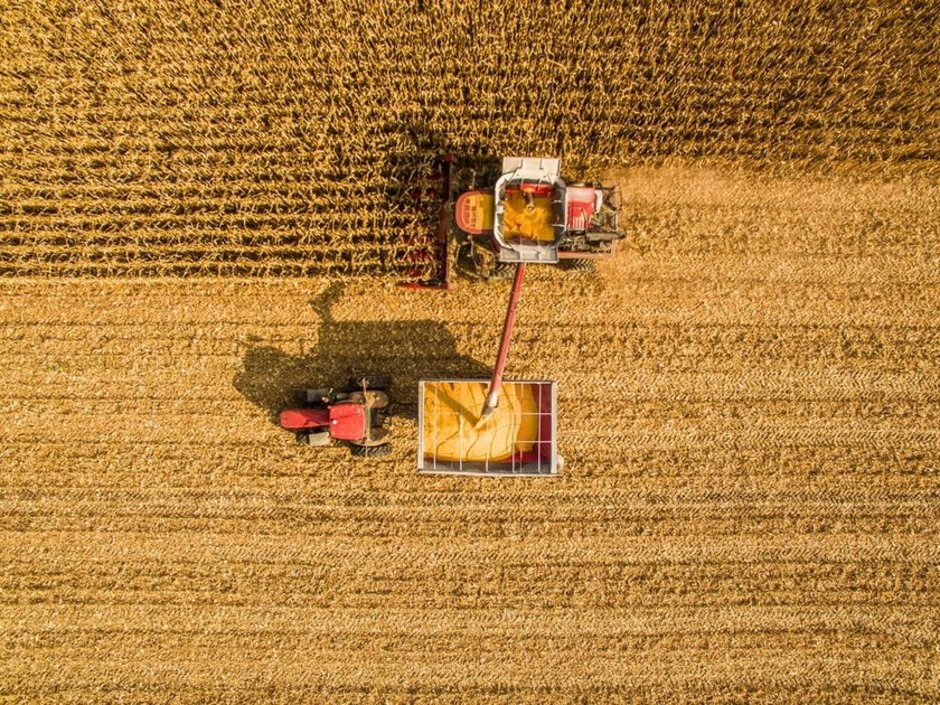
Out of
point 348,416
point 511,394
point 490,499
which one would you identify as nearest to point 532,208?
point 511,394

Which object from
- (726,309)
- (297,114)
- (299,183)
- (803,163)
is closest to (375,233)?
(299,183)

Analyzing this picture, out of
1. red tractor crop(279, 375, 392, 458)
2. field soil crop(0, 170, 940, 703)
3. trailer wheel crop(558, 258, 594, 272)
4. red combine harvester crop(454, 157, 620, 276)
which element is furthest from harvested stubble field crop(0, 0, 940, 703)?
red combine harvester crop(454, 157, 620, 276)

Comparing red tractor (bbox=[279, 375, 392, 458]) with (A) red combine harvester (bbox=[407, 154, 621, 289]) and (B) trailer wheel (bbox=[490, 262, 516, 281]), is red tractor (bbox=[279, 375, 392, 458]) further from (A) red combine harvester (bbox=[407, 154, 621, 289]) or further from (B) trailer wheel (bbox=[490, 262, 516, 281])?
(B) trailer wheel (bbox=[490, 262, 516, 281])

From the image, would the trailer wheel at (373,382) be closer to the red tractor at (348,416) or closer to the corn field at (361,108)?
the red tractor at (348,416)

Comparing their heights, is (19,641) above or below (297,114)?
below

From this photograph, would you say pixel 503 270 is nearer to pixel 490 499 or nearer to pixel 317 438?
pixel 490 499

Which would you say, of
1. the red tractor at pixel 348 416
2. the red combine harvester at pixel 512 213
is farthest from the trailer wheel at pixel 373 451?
the red combine harvester at pixel 512 213

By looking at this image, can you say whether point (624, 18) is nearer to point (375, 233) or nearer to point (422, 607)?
point (375, 233)
